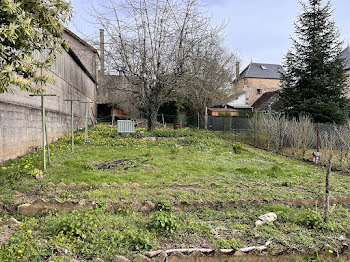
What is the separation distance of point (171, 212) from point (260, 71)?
133 ft

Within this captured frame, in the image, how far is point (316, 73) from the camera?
14.6 meters

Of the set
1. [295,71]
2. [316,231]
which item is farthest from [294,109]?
[316,231]

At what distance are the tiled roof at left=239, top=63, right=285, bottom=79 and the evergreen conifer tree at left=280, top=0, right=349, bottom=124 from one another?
78.4 feet

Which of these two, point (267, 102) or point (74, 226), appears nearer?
point (74, 226)

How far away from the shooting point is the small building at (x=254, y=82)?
3828 cm

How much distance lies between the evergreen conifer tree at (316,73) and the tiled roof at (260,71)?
2389 centimetres

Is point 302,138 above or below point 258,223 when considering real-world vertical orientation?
above

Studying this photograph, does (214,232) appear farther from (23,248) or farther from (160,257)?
(23,248)

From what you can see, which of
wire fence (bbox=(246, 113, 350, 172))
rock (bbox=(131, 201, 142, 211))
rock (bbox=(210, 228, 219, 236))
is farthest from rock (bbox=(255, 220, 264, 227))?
wire fence (bbox=(246, 113, 350, 172))

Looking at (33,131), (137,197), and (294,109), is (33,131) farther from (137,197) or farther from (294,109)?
(294,109)

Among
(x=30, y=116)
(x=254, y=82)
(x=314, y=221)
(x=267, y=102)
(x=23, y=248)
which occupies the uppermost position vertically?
(x=254, y=82)

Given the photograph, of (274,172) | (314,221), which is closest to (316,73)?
(274,172)

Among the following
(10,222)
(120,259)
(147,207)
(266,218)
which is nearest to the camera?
(120,259)

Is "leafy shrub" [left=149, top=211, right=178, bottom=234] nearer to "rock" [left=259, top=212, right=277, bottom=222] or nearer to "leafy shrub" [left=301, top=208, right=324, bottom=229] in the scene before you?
"rock" [left=259, top=212, right=277, bottom=222]
